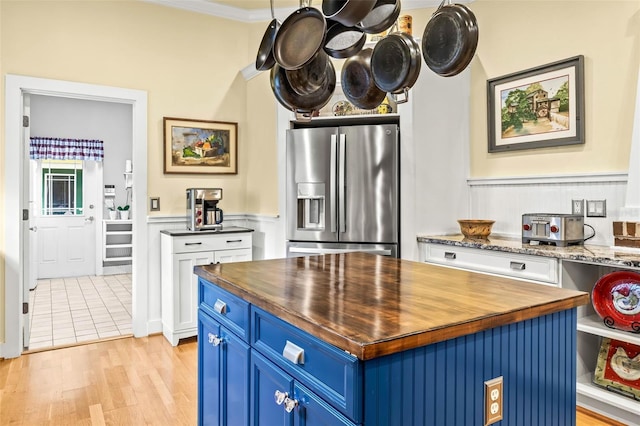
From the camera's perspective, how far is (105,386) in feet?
9.39

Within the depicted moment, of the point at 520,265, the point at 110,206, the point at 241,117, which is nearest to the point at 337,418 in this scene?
→ the point at 520,265

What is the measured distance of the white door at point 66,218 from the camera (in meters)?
6.60

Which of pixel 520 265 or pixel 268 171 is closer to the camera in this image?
pixel 520 265

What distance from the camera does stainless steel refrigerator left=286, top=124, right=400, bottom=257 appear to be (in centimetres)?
352

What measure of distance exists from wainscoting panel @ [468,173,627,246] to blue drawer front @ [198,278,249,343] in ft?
7.96

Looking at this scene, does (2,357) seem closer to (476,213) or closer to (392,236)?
(392,236)

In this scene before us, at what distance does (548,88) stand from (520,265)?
1.35 m

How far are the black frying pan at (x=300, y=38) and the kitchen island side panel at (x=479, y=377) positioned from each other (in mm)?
1069

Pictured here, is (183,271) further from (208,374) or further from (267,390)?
(267,390)

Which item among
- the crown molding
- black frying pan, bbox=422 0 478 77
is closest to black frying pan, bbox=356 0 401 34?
black frying pan, bbox=422 0 478 77

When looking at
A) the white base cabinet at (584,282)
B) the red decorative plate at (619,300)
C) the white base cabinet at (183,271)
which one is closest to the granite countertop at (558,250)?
the white base cabinet at (584,282)

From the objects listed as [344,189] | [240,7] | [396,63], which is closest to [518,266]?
[344,189]

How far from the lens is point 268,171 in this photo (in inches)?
165

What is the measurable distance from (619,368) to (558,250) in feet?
2.31
